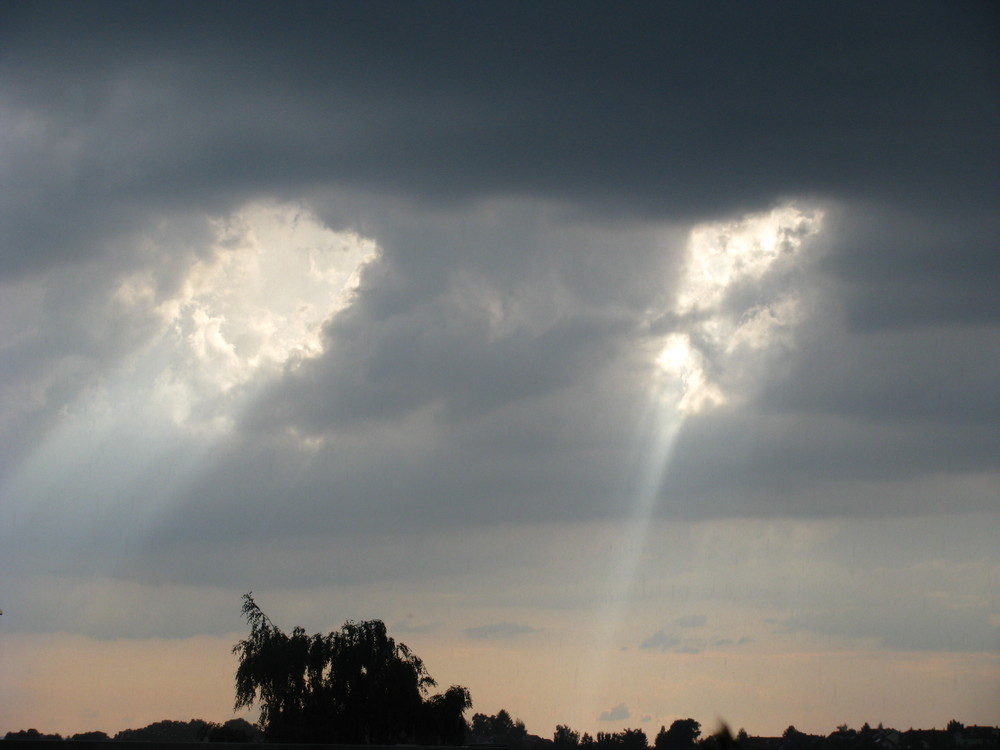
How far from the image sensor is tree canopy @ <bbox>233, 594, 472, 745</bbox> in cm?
6234

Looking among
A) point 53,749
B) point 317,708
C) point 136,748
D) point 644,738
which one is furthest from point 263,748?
point 644,738

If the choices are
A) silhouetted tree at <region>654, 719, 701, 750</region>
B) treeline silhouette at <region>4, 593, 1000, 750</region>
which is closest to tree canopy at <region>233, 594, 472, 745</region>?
treeline silhouette at <region>4, 593, 1000, 750</region>

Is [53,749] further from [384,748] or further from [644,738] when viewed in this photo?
[644,738]

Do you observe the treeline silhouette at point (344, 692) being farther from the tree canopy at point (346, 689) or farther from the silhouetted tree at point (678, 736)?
the silhouetted tree at point (678, 736)

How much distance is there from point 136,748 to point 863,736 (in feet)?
505

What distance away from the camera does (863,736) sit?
538 feet

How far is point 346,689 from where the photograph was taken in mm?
63250

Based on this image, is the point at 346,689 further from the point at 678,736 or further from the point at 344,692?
the point at 678,736

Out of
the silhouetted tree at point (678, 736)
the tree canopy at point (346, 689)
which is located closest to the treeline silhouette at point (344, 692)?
the tree canopy at point (346, 689)

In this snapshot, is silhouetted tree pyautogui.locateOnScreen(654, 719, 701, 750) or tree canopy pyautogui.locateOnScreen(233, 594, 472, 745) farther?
silhouetted tree pyautogui.locateOnScreen(654, 719, 701, 750)

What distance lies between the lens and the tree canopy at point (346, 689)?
62.3 metres

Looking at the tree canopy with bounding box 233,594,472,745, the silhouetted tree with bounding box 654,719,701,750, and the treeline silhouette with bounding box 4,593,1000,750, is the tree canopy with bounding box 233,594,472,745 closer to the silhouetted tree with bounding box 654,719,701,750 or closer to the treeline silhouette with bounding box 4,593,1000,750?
the treeline silhouette with bounding box 4,593,1000,750

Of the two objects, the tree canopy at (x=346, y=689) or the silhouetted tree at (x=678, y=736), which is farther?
the silhouetted tree at (x=678, y=736)

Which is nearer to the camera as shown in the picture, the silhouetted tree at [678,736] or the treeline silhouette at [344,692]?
the treeline silhouette at [344,692]
